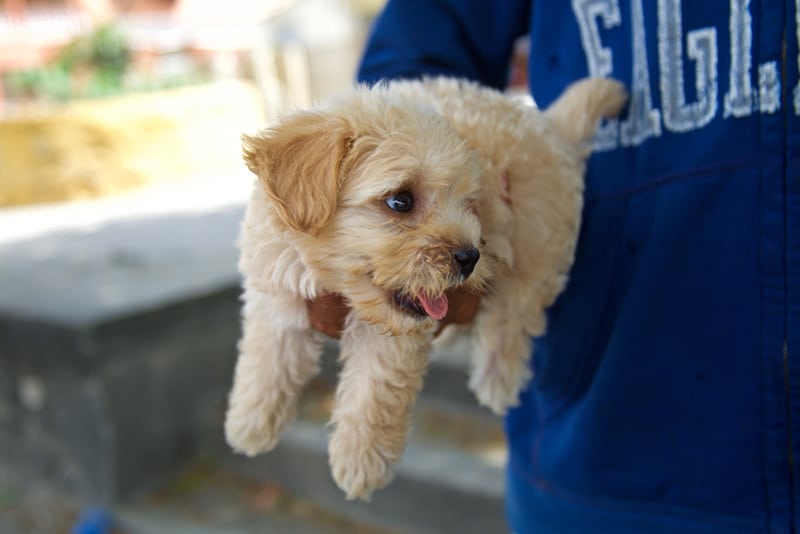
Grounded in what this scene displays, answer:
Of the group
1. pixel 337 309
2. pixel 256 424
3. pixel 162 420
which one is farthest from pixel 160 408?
pixel 337 309

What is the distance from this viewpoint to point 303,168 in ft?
4.55

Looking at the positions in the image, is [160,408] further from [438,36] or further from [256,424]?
[438,36]

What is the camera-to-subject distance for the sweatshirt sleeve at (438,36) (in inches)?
77.6

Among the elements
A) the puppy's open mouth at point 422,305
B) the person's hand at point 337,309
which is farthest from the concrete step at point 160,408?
the puppy's open mouth at point 422,305

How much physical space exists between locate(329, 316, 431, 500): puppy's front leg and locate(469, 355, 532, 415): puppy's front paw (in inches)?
12.4

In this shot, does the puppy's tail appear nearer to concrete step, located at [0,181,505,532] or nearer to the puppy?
the puppy

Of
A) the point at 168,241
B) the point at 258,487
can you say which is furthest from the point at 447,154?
Result: the point at 168,241

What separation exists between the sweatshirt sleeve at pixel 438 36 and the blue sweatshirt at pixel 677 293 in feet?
0.55

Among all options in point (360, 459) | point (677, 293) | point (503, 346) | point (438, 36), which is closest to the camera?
point (360, 459)

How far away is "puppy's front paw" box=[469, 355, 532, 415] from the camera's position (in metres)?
1.81

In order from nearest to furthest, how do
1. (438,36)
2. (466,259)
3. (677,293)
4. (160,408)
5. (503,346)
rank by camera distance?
(466,259) < (677,293) < (503,346) < (438,36) < (160,408)

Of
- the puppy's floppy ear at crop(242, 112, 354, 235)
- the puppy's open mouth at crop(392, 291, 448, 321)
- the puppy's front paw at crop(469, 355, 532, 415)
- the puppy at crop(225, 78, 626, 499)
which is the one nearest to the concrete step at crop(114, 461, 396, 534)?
the puppy's front paw at crop(469, 355, 532, 415)

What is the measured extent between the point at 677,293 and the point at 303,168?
83 cm

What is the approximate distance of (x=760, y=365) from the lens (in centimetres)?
150
